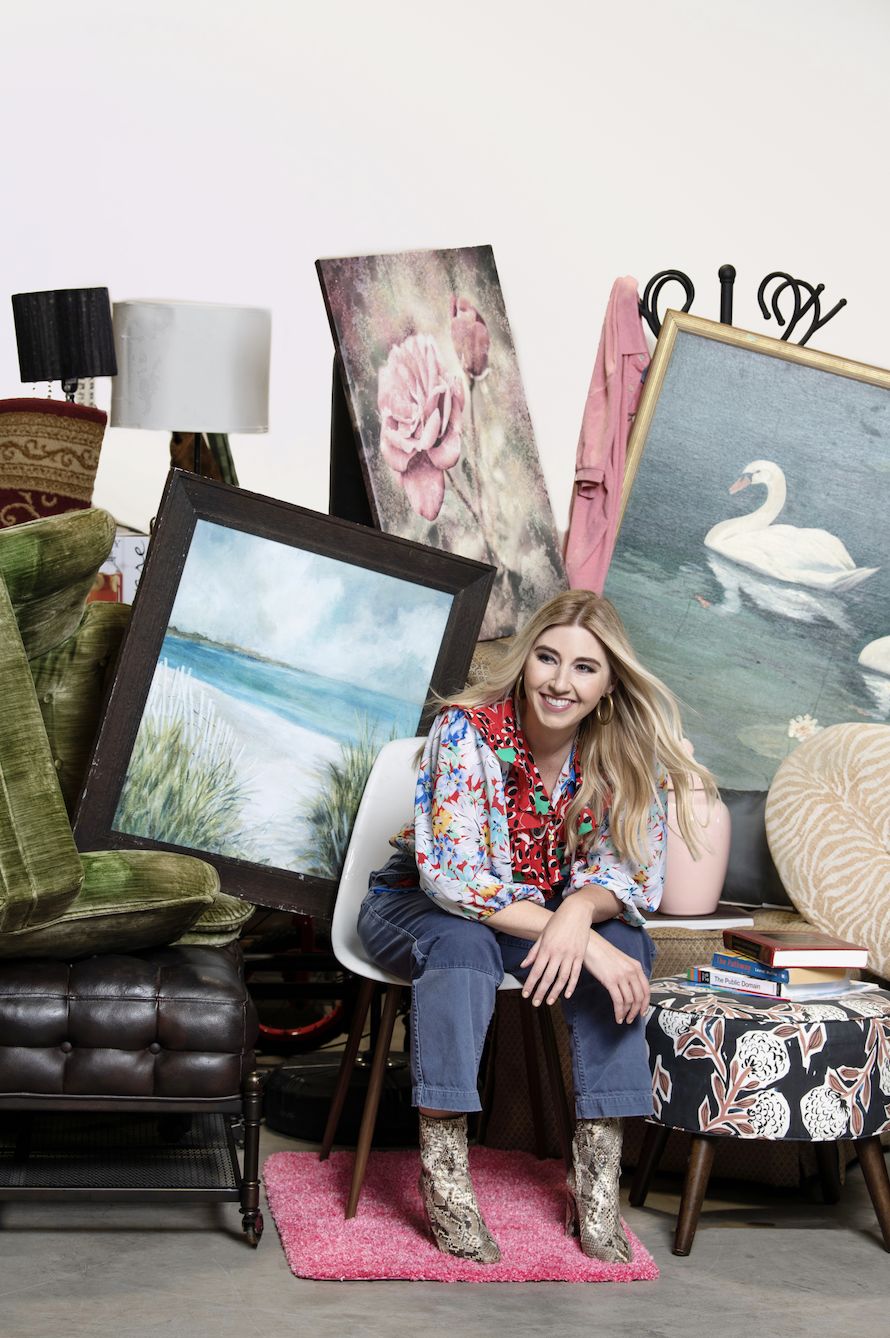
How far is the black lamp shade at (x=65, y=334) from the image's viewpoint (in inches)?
133

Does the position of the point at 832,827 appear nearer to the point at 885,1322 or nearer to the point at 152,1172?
the point at 885,1322

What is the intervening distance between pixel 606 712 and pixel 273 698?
2.41ft

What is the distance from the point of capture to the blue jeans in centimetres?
235

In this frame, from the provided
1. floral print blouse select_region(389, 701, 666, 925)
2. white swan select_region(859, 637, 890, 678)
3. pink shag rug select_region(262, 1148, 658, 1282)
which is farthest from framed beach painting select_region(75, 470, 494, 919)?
white swan select_region(859, 637, 890, 678)

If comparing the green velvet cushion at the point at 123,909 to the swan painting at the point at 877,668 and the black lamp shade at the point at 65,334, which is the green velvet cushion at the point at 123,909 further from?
the swan painting at the point at 877,668

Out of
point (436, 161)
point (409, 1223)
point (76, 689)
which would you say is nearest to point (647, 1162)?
point (409, 1223)

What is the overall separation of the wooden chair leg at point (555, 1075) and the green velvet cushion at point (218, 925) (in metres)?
0.59

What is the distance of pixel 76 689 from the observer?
9.69ft

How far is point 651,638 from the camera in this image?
158 inches

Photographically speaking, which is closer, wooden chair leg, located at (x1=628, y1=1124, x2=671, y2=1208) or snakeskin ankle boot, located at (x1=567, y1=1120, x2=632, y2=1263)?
snakeskin ankle boot, located at (x1=567, y1=1120, x2=632, y2=1263)

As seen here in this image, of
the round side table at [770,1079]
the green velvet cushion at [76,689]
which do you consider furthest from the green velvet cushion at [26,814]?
the round side table at [770,1079]

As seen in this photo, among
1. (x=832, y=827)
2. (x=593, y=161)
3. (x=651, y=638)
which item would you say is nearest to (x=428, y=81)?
(x=593, y=161)

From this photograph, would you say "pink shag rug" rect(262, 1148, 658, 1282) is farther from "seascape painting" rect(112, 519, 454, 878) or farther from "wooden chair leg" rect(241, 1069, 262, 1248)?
"seascape painting" rect(112, 519, 454, 878)

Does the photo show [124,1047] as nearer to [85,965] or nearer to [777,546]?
[85,965]
